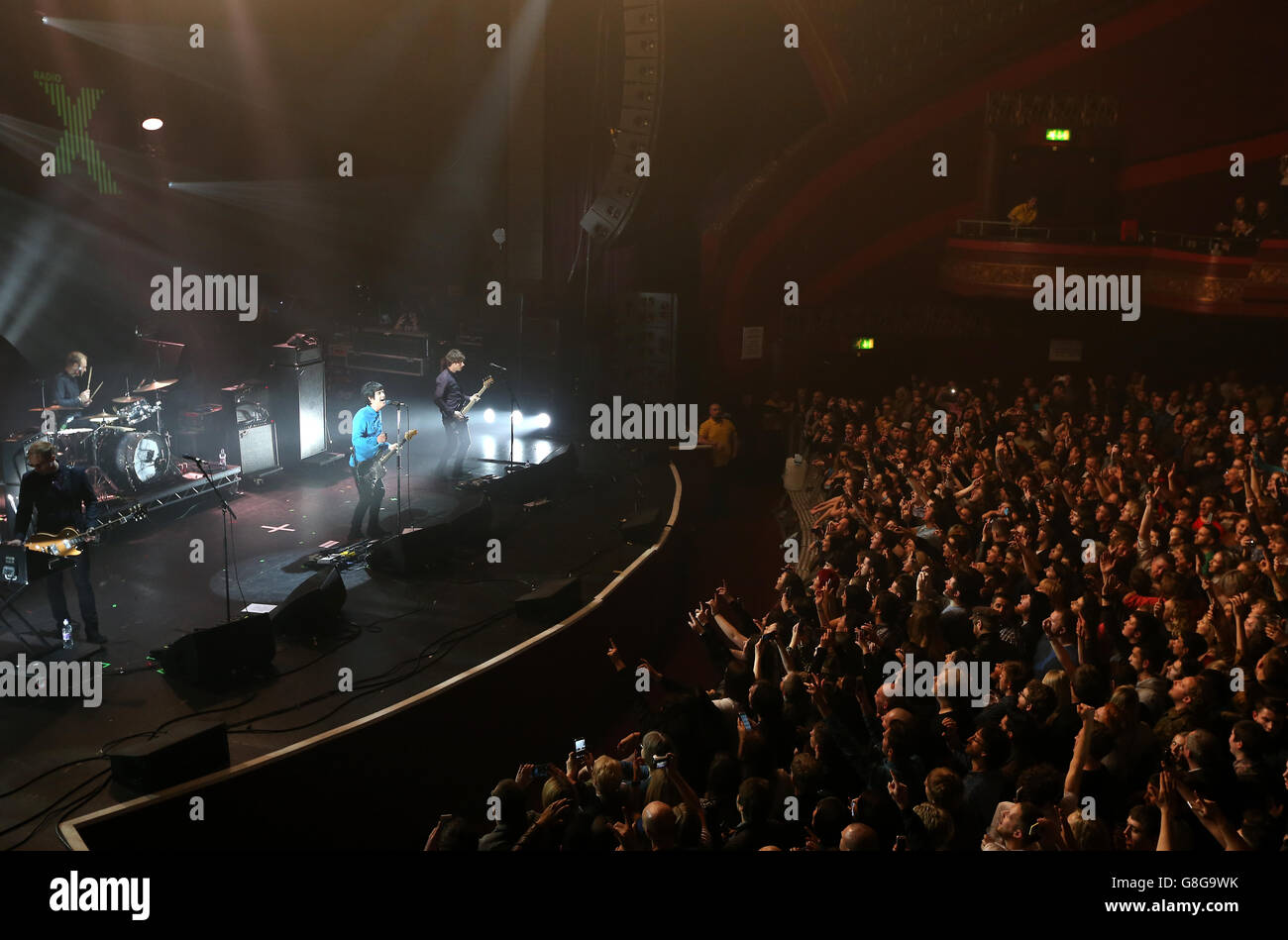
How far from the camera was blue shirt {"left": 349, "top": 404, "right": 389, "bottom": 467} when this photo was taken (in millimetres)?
7875

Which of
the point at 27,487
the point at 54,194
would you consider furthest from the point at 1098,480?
the point at 54,194

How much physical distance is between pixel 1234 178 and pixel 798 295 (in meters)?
5.41

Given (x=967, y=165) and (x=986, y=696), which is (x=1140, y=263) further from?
(x=986, y=696)

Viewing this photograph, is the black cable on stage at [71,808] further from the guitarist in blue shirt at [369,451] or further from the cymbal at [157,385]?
the cymbal at [157,385]

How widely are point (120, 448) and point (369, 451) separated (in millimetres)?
2012

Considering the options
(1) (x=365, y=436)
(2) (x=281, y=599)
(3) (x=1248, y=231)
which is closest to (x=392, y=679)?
(2) (x=281, y=599)

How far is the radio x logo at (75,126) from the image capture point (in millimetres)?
9594

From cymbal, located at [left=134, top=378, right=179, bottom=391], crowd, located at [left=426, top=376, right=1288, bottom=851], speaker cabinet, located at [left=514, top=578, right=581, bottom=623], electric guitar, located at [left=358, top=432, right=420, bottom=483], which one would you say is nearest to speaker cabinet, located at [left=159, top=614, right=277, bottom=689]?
→ speaker cabinet, located at [left=514, top=578, right=581, bottom=623]

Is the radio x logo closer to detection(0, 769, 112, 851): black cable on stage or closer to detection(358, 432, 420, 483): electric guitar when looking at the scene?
detection(358, 432, 420, 483): electric guitar

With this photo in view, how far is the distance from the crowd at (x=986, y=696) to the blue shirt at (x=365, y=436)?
8.36 ft

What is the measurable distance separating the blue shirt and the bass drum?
183cm

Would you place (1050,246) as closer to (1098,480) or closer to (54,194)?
(1098,480)

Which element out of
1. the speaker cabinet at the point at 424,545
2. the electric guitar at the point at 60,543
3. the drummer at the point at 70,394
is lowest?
the speaker cabinet at the point at 424,545

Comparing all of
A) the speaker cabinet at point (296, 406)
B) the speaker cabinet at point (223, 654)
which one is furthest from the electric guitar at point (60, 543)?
the speaker cabinet at point (296, 406)
